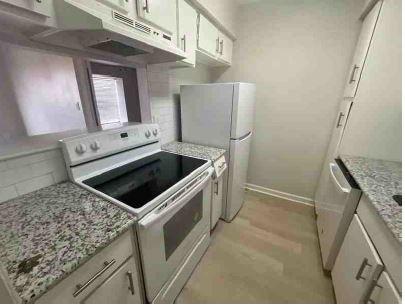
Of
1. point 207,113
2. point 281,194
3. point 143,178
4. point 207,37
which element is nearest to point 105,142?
point 143,178

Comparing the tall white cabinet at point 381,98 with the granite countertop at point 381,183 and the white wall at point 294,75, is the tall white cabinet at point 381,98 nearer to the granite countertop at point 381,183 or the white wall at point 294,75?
the granite countertop at point 381,183

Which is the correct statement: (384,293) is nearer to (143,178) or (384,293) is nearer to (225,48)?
(143,178)

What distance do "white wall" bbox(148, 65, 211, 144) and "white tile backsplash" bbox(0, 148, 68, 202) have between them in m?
0.87

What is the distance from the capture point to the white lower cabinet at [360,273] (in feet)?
2.51

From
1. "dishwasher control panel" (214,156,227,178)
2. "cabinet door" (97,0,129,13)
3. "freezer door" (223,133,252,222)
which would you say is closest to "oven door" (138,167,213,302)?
"dishwasher control panel" (214,156,227,178)

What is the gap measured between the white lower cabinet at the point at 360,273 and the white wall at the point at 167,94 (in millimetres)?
1723

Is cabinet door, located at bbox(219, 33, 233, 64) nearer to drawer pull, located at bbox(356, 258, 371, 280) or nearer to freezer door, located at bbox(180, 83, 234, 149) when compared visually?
freezer door, located at bbox(180, 83, 234, 149)

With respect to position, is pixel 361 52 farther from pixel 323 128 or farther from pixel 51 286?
pixel 51 286

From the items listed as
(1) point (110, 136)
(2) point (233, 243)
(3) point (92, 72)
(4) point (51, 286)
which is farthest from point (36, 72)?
(2) point (233, 243)

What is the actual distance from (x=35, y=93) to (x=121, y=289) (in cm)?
145

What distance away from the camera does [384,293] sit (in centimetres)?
73

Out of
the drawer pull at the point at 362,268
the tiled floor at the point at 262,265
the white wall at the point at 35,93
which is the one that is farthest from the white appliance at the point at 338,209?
the white wall at the point at 35,93

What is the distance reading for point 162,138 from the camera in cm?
192

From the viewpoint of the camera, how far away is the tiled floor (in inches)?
52.5
